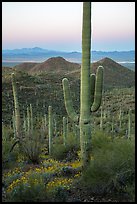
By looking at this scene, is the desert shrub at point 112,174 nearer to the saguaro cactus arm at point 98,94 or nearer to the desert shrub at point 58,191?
the desert shrub at point 58,191

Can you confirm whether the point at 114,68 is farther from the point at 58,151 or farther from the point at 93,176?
the point at 93,176

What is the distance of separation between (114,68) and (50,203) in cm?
8160

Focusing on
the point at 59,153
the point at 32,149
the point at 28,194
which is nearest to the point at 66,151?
the point at 59,153

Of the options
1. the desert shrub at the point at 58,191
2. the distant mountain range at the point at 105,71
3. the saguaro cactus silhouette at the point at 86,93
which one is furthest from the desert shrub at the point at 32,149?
the distant mountain range at the point at 105,71

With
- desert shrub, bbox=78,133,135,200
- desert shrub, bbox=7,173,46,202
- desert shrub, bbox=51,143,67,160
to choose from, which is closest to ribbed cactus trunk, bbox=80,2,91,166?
desert shrub, bbox=78,133,135,200

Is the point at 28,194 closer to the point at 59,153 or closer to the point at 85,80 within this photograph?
the point at 85,80

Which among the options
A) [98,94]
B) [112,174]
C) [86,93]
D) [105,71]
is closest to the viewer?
[112,174]

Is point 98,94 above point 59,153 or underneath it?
above

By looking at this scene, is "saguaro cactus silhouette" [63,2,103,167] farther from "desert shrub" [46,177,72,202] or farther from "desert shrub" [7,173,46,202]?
"desert shrub" [7,173,46,202]

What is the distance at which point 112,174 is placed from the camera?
24.3 feet

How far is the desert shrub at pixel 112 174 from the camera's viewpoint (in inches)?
282

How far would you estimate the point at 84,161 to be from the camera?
9.42 m

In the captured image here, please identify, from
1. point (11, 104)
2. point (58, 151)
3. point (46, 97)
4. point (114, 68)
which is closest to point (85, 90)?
point (58, 151)

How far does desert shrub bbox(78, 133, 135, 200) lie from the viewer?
7.15 m
